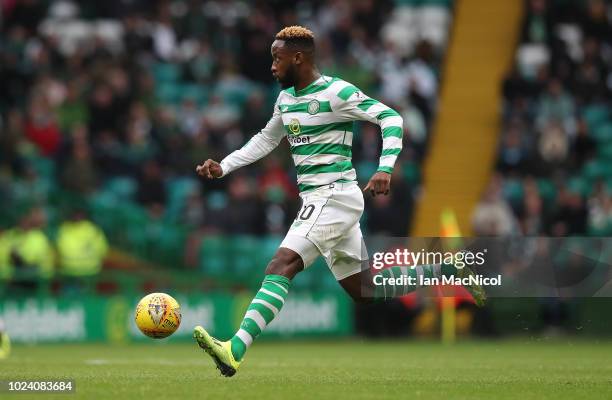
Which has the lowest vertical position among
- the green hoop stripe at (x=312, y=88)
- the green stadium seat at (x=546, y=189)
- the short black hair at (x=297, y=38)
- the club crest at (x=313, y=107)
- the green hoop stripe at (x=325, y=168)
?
the green stadium seat at (x=546, y=189)

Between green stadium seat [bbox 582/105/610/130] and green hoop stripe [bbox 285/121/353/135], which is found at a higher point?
green hoop stripe [bbox 285/121/353/135]

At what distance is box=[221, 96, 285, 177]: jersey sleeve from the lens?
10219mm

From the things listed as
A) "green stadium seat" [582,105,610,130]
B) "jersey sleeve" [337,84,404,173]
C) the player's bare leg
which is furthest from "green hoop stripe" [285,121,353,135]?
"green stadium seat" [582,105,610,130]

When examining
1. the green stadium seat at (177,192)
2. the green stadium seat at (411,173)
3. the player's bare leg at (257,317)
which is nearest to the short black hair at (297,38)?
the player's bare leg at (257,317)

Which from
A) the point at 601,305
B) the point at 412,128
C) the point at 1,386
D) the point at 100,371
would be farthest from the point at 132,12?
the point at 1,386

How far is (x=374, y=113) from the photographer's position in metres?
9.64

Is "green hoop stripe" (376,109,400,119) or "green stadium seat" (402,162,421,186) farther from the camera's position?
"green stadium seat" (402,162,421,186)

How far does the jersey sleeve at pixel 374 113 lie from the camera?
→ 948 centimetres

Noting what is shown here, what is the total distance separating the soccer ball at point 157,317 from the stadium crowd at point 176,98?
9087 millimetres

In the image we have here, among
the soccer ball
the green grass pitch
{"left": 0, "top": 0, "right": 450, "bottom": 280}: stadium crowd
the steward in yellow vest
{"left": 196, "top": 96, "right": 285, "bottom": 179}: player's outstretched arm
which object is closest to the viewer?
the green grass pitch

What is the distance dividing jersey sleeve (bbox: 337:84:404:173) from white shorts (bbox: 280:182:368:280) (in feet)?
1.25

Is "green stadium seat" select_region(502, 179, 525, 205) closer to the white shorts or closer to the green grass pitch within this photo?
the green grass pitch

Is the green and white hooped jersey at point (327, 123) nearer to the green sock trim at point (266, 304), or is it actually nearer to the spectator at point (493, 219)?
the green sock trim at point (266, 304)

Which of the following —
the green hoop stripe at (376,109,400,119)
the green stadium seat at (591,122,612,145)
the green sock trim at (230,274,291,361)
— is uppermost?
the green hoop stripe at (376,109,400,119)
